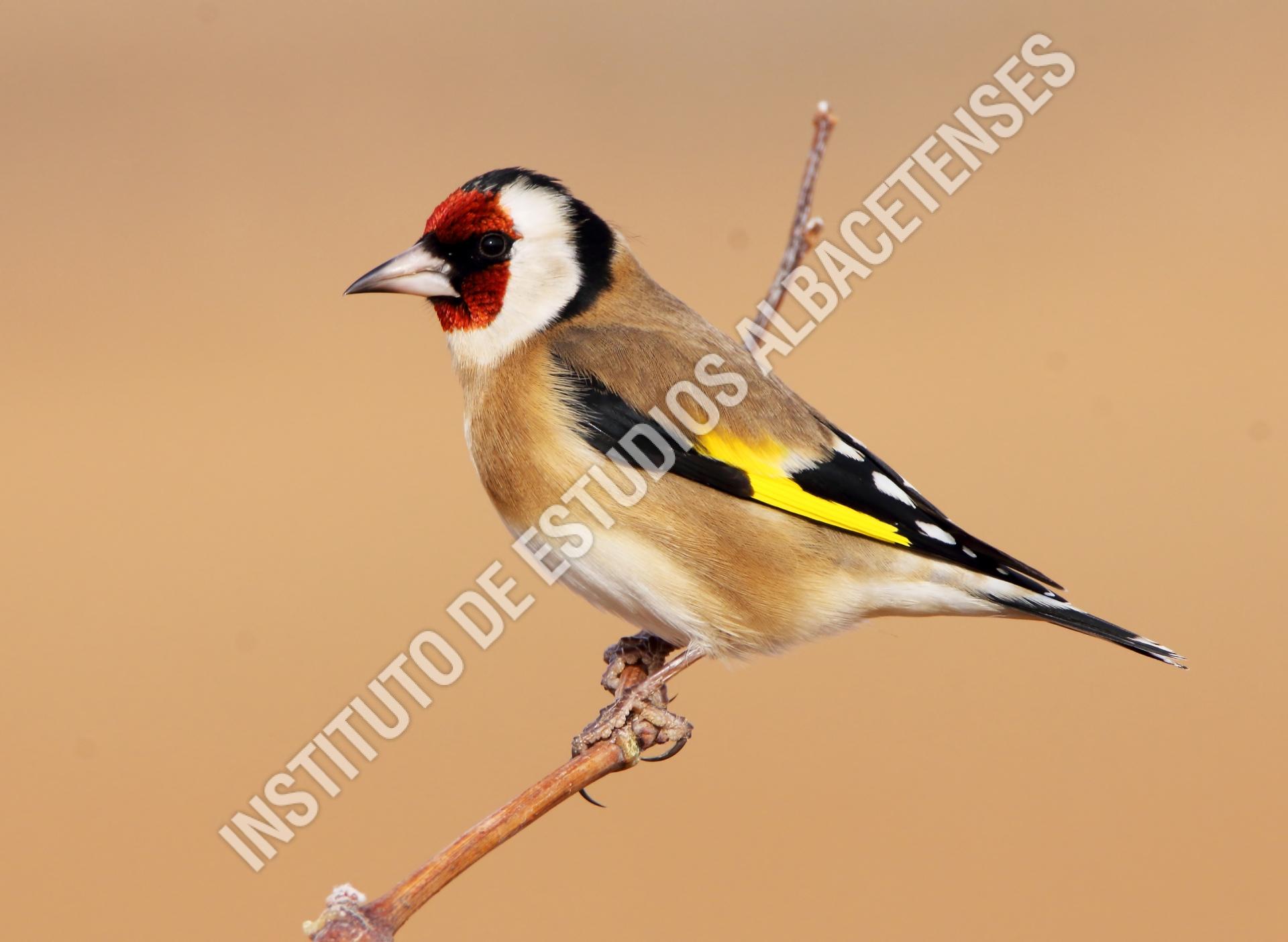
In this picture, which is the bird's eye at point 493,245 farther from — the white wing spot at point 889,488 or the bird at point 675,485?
the white wing spot at point 889,488

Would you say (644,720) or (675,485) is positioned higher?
(675,485)

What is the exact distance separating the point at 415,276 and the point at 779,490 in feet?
4.08

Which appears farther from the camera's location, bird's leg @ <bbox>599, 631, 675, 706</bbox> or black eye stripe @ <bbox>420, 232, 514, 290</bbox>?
bird's leg @ <bbox>599, 631, 675, 706</bbox>

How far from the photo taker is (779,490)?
3377 millimetres

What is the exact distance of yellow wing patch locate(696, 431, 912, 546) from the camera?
132 inches

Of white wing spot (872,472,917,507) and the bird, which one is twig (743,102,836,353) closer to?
the bird

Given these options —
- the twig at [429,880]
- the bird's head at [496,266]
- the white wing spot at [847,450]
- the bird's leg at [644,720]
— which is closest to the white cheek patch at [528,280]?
the bird's head at [496,266]

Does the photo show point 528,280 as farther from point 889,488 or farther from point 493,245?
point 889,488

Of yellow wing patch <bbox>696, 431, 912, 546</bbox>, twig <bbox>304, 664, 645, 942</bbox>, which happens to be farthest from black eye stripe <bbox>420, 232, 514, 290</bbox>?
twig <bbox>304, 664, 645, 942</bbox>

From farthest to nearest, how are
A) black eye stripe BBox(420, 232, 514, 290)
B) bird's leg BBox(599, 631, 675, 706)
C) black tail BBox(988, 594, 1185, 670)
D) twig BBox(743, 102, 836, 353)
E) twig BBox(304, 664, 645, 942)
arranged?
twig BBox(743, 102, 836, 353)
bird's leg BBox(599, 631, 675, 706)
black eye stripe BBox(420, 232, 514, 290)
black tail BBox(988, 594, 1185, 670)
twig BBox(304, 664, 645, 942)

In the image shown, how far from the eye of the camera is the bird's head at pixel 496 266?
3.60 meters

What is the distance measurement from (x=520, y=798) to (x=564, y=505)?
103cm

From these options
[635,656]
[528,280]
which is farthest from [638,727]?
[528,280]

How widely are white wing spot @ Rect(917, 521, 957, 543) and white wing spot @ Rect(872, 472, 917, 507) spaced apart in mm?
89
